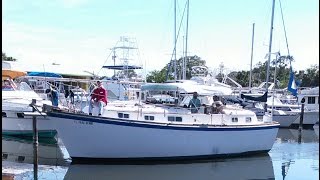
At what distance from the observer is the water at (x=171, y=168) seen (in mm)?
16375

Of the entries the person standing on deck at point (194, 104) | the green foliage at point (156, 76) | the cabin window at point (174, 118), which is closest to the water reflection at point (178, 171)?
the cabin window at point (174, 118)

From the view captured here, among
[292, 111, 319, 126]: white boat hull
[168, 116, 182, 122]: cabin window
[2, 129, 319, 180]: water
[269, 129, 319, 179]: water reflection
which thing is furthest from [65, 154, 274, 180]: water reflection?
[292, 111, 319, 126]: white boat hull

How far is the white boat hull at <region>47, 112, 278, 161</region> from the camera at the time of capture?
56.3 feet

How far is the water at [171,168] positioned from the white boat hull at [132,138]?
529 millimetres

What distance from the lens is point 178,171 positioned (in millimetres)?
17375

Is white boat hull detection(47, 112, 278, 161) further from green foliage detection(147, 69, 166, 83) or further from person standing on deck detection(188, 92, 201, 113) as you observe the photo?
green foliage detection(147, 69, 166, 83)

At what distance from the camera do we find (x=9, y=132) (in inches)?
1021

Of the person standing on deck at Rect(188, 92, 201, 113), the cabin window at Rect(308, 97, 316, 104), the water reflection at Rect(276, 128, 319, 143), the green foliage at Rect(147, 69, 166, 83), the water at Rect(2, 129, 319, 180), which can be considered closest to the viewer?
the water at Rect(2, 129, 319, 180)

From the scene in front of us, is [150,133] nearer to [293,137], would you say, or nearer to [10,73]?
[10,73]

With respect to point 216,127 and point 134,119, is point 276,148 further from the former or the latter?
point 134,119

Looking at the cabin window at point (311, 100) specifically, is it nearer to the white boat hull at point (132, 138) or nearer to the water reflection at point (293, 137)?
the water reflection at point (293, 137)

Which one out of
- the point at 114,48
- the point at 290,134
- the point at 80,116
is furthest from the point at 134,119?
the point at 114,48

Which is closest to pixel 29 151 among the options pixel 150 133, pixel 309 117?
pixel 150 133

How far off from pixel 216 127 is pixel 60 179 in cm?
701
